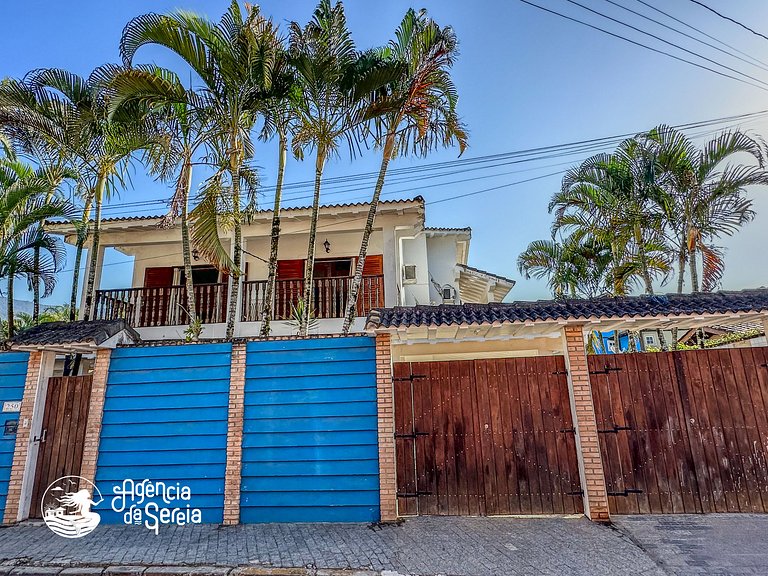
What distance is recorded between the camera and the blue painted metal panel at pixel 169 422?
18.8 ft

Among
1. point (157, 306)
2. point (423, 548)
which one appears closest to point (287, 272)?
point (157, 306)

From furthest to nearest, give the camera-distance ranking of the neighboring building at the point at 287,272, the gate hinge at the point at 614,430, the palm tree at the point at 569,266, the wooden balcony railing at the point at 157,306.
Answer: the palm tree at the point at 569,266 → the wooden balcony railing at the point at 157,306 → the neighboring building at the point at 287,272 → the gate hinge at the point at 614,430

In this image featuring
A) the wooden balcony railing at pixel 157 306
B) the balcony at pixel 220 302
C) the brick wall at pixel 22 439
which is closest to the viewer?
the brick wall at pixel 22 439

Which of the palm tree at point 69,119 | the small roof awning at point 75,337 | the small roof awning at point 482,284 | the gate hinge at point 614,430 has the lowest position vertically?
the gate hinge at point 614,430

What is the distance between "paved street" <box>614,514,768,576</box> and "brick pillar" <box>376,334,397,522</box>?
111 inches

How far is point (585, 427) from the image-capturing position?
5527 millimetres

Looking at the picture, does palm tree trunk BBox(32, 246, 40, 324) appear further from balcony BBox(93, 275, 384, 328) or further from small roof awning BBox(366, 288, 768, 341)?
small roof awning BBox(366, 288, 768, 341)

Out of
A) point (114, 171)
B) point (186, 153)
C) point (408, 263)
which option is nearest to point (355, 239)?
point (408, 263)

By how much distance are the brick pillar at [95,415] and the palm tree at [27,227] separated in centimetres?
339

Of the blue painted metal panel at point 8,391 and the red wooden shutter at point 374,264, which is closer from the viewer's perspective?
the blue painted metal panel at point 8,391

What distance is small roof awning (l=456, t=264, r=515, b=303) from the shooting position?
492 inches

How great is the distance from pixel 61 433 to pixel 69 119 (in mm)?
5619

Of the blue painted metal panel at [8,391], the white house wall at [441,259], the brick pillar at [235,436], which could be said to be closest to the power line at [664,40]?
the white house wall at [441,259]

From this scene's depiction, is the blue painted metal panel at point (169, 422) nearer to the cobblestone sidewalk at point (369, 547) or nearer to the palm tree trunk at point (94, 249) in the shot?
the cobblestone sidewalk at point (369, 547)
